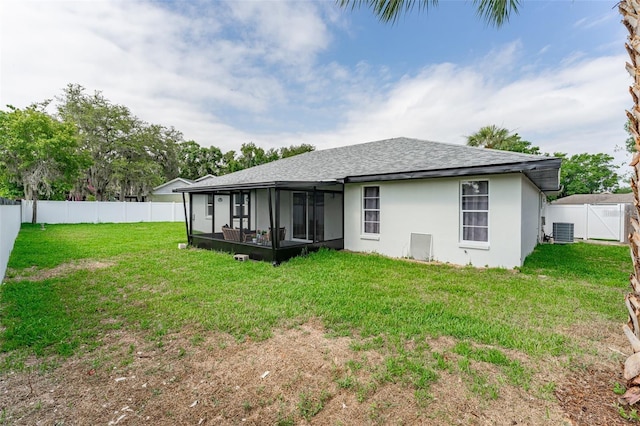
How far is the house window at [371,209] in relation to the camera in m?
9.62

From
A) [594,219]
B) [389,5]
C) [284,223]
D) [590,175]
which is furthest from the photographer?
[590,175]

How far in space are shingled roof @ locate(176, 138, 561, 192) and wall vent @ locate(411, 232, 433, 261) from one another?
5.97ft

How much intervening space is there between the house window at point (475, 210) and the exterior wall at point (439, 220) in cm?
14

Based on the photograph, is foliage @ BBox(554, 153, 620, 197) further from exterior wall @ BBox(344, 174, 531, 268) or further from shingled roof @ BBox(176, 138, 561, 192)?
exterior wall @ BBox(344, 174, 531, 268)

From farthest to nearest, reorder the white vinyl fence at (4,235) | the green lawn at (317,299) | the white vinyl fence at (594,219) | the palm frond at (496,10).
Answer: the white vinyl fence at (594,219) → the white vinyl fence at (4,235) → the palm frond at (496,10) → the green lawn at (317,299)

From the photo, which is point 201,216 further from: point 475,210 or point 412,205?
point 475,210

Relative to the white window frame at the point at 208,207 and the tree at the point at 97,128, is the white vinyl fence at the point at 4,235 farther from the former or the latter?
the tree at the point at 97,128

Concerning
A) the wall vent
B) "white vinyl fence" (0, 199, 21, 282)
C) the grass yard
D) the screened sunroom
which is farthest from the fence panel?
"white vinyl fence" (0, 199, 21, 282)

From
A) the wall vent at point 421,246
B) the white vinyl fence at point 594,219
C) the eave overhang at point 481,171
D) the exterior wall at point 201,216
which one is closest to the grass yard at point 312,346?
the wall vent at point 421,246

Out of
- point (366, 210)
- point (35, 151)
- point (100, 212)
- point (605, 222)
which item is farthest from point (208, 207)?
point (605, 222)

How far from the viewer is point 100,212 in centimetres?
2122

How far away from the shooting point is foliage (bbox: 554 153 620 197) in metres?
34.8

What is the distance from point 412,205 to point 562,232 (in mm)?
9340

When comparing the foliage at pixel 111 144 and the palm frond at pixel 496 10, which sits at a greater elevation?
the foliage at pixel 111 144
